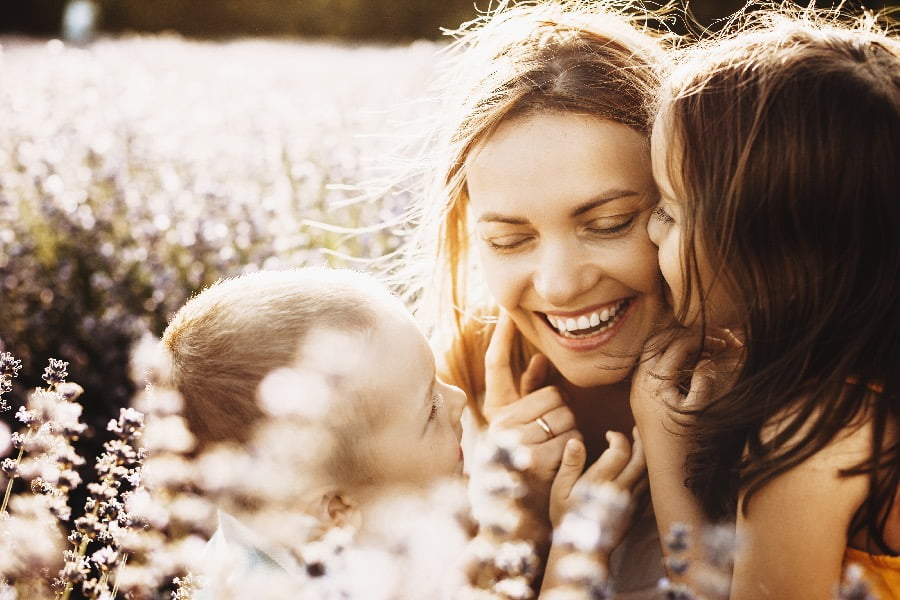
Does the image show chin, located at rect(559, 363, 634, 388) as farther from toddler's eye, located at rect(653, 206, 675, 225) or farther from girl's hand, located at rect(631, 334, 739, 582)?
toddler's eye, located at rect(653, 206, 675, 225)

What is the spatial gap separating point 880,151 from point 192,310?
1.51 metres

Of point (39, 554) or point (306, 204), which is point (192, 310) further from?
point (306, 204)

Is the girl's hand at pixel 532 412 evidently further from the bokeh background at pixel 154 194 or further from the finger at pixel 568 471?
the bokeh background at pixel 154 194

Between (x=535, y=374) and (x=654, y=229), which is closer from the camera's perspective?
(x=654, y=229)

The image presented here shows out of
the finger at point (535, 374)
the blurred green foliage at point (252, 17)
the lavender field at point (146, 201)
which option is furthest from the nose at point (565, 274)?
the blurred green foliage at point (252, 17)

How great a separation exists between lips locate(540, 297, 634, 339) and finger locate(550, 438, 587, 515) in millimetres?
284

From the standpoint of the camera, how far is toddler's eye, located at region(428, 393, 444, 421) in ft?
7.62

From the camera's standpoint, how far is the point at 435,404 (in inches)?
92.1

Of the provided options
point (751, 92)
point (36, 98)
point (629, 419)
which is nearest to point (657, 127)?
point (751, 92)

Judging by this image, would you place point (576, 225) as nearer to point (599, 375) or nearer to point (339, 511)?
point (599, 375)

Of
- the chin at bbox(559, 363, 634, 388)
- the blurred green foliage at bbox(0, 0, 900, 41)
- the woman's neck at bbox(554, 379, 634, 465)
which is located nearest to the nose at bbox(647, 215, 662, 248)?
the chin at bbox(559, 363, 634, 388)

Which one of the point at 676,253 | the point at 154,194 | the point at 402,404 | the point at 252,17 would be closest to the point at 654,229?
the point at 676,253

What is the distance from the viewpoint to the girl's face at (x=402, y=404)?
7.22 ft

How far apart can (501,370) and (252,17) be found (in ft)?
69.1
